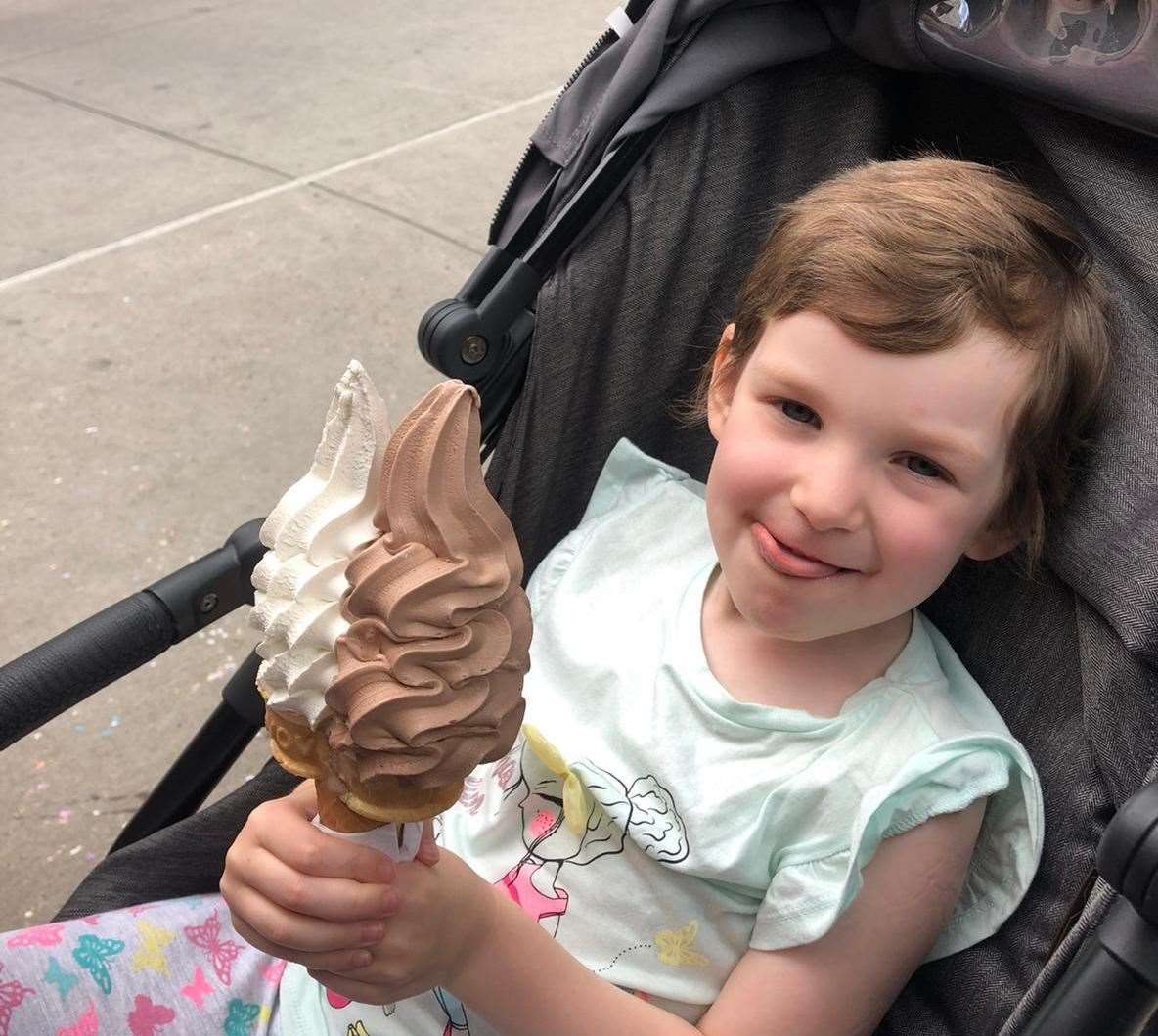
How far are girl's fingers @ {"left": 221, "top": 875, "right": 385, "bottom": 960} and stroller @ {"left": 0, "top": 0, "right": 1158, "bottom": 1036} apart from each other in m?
0.30

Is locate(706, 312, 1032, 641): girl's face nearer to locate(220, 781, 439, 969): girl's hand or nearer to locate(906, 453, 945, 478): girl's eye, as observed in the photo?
locate(906, 453, 945, 478): girl's eye

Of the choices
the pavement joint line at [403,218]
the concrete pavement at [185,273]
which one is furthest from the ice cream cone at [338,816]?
the pavement joint line at [403,218]

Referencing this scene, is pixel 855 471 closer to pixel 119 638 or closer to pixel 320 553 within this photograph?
pixel 320 553

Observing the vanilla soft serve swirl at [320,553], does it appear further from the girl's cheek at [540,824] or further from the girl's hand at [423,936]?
the girl's cheek at [540,824]

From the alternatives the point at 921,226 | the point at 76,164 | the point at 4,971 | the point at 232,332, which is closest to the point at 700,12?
the point at 921,226

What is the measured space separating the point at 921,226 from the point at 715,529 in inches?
10.6

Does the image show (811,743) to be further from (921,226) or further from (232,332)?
(232,332)

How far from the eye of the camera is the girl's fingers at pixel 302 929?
80 centimetres

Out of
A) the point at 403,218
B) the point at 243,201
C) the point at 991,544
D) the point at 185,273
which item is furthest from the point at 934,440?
the point at 243,201

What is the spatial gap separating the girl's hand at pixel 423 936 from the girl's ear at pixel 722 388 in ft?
1.36

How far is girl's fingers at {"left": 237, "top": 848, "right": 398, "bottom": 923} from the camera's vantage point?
0.79 m

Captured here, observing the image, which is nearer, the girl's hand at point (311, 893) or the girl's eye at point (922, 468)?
the girl's hand at point (311, 893)

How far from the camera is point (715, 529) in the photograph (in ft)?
3.31

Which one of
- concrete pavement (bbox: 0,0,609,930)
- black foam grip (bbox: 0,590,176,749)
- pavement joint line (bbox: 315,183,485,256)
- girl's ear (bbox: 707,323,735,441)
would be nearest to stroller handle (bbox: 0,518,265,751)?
black foam grip (bbox: 0,590,176,749)
